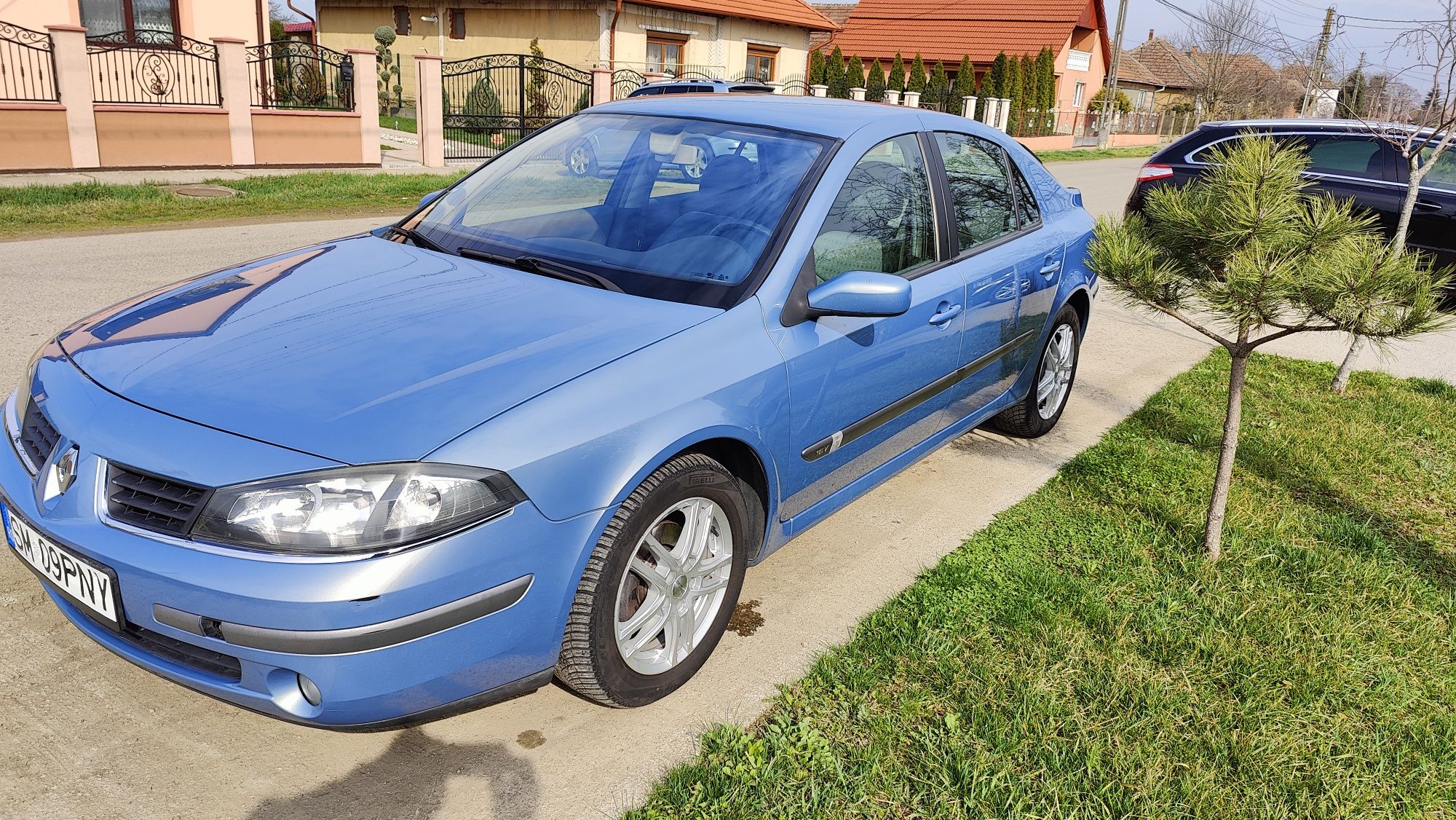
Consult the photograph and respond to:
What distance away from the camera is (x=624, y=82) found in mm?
21875

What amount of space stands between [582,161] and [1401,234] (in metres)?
3.90

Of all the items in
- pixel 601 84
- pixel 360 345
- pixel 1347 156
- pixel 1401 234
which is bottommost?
pixel 360 345

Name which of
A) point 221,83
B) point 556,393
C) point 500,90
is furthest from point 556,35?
point 556,393

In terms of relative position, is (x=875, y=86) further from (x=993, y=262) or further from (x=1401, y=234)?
(x=993, y=262)

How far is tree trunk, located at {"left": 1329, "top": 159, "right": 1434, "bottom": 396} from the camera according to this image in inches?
186

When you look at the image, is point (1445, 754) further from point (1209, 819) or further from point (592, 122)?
point (592, 122)

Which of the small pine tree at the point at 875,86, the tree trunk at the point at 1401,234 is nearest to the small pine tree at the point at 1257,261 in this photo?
the tree trunk at the point at 1401,234

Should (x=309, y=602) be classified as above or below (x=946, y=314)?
below

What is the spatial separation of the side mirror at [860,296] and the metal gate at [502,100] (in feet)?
50.8

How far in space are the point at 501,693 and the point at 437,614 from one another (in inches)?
13.5

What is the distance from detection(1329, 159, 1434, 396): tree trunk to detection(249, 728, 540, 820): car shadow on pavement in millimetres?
3227

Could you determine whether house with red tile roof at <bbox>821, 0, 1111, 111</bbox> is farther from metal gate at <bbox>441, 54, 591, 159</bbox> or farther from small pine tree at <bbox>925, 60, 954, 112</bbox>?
metal gate at <bbox>441, 54, 591, 159</bbox>

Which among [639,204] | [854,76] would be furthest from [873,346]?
[854,76]

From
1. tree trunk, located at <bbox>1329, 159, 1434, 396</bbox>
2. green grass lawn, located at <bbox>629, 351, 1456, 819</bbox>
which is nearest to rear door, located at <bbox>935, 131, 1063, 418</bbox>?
green grass lawn, located at <bbox>629, 351, 1456, 819</bbox>
